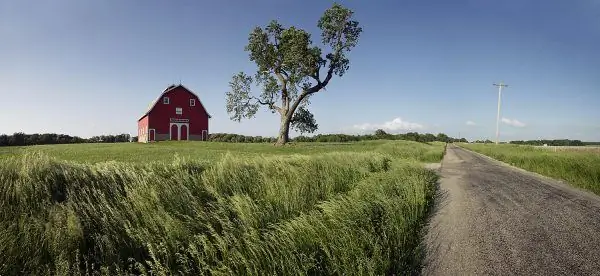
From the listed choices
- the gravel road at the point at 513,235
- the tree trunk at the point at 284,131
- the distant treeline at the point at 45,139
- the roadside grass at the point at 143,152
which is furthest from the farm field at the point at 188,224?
the distant treeline at the point at 45,139

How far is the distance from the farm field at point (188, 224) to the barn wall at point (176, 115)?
4540 centimetres

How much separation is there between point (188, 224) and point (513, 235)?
5792mm

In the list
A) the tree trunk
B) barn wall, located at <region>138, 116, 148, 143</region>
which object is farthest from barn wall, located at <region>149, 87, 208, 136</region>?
the tree trunk

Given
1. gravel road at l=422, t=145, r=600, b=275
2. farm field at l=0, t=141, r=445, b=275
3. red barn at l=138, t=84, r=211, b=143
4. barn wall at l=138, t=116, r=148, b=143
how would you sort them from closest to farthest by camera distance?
farm field at l=0, t=141, r=445, b=275 < gravel road at l=422, t=145, r=600, b=275 < red barn at l=138, t=84, r=211, b=143 < barn wall at l=138, t=116, r=148, b=143

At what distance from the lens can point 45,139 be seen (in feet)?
167

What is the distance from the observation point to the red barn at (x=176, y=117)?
50.5 metres

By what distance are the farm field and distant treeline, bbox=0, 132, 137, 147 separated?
147 ft

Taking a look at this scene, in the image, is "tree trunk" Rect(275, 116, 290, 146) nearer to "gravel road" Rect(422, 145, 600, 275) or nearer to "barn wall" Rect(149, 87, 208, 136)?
"barn wall" Rect(149, 87, 208, 136)

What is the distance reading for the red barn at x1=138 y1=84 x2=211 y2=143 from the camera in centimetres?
5050

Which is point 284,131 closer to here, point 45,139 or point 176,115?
point 176,115

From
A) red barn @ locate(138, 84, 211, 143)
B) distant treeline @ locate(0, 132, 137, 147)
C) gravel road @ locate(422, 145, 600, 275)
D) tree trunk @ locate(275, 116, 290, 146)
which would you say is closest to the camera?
gravel road @ locate(422, 145, 600, 275)

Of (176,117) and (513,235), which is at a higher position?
(176,117)

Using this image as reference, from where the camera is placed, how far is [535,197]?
1048 cm

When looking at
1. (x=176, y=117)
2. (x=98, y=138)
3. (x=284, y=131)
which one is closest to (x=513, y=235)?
(x=284, y=131)
